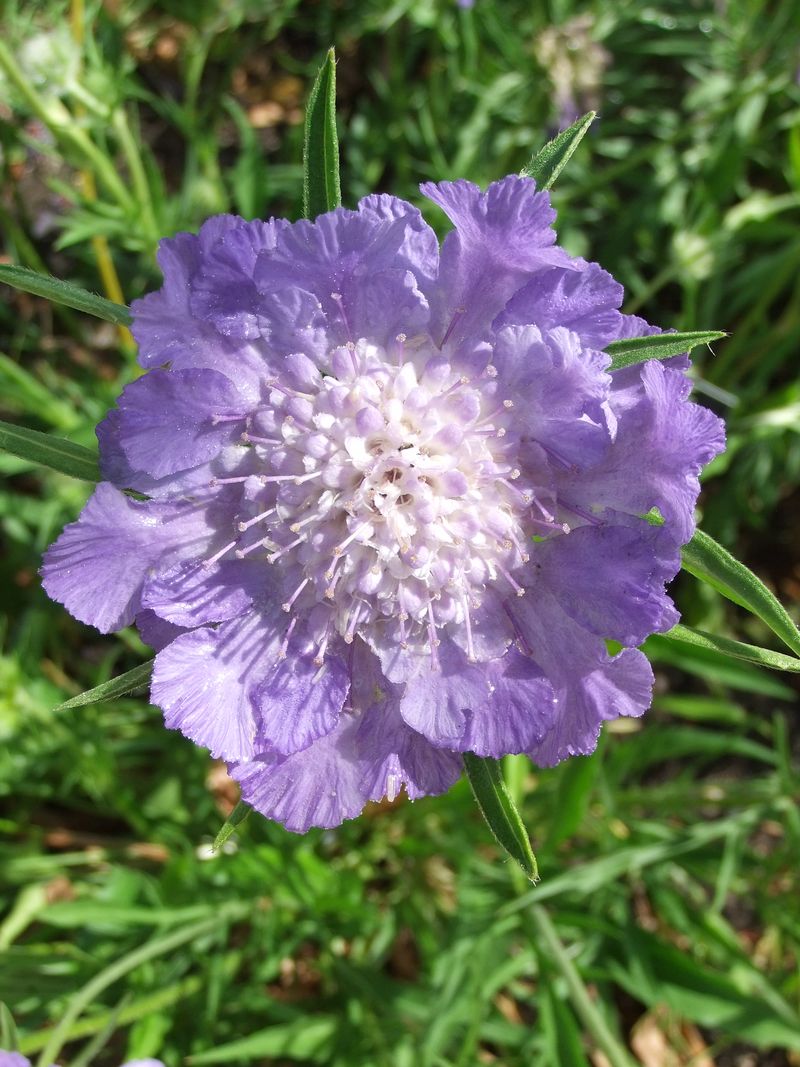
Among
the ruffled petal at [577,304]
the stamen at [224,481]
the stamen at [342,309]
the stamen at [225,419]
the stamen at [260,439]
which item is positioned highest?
the ruffled petal at [577,304]

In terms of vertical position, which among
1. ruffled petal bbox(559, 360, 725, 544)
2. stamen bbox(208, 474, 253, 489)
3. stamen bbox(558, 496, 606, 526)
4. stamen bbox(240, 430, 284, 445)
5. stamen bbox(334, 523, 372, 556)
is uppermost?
ruffled petal bbox(559, 360, 725, 544)

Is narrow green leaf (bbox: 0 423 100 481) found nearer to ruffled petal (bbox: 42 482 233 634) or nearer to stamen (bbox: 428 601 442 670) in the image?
ruffled petal (bbox: 42 482 233 634)

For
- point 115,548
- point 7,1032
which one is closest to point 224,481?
point 115,548

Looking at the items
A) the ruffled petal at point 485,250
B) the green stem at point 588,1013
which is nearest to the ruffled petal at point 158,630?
the ruffled petal at point 485,250

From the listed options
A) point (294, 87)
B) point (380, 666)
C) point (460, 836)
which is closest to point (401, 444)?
point (380, 666)

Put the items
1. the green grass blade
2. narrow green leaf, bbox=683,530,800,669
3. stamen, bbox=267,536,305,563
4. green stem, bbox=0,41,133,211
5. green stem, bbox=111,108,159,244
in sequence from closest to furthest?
narrow green leaf, bbox=683,530,800,669 < stamen, bbox=267,536,305,563 < the green grass blade < green stem, bbox=0,41,133,211 < green stem, bbox=111,108,159,244

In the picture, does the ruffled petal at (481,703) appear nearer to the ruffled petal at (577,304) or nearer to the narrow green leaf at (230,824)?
the narrow green leaf at (230,824)

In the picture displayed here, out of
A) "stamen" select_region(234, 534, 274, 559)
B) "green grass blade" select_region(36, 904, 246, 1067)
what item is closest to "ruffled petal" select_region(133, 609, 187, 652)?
"stamen" select_region(234, 534, 274, 559)
